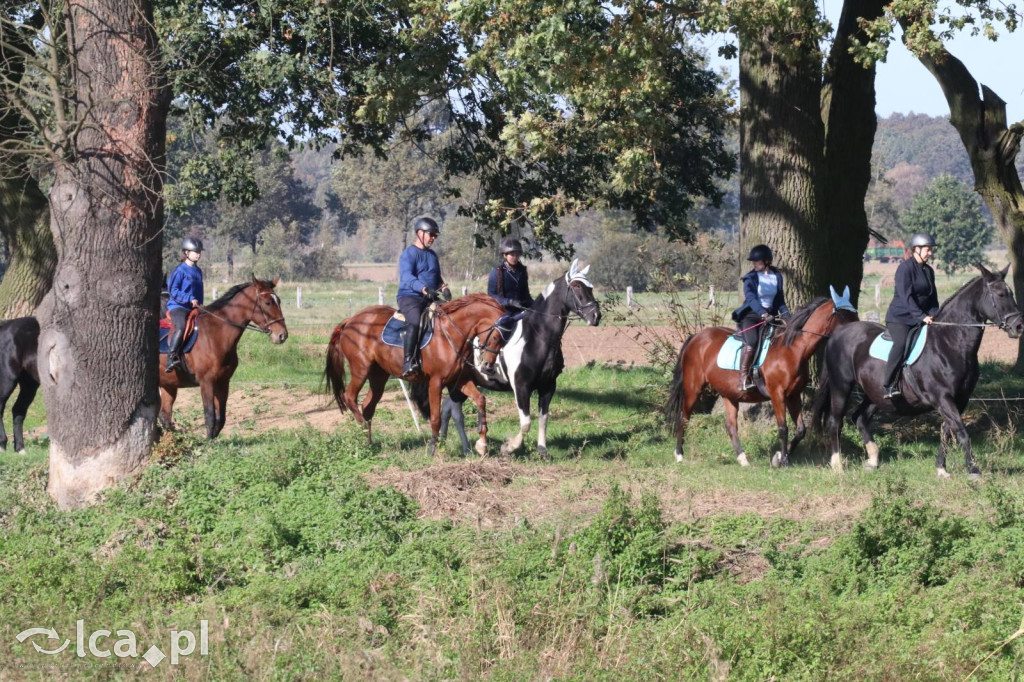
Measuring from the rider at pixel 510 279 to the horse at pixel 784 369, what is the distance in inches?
101

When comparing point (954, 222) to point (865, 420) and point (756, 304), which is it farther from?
point (865, 420)

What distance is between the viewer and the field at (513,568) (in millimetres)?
8078

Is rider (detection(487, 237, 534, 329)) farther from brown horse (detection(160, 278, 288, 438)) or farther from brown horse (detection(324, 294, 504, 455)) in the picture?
brown horse (detection(160, 278, 288, 438))

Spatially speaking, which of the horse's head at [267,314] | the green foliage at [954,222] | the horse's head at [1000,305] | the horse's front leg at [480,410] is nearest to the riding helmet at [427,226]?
the horse's front leg at [480,410]

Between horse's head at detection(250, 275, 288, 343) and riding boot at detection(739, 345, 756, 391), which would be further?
horse's head at detection(250, 275, 288, 343)

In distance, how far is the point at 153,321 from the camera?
12516mm

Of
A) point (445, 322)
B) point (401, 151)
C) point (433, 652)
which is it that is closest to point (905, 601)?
point (433, 652)

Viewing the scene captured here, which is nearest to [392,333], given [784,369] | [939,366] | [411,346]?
[411,346]

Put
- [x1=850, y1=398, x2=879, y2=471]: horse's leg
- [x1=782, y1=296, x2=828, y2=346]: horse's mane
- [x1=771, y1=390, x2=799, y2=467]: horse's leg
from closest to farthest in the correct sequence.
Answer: [x1=850, y1=398, x2=879, y2=471]: horse's leg
[x1=771, y1=390, x2=799, y2=467]: horse's leg
[x1=782, y1=296, x2=828, y2=346]: horse's mane

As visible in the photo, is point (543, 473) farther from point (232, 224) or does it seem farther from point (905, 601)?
point (232, 224)

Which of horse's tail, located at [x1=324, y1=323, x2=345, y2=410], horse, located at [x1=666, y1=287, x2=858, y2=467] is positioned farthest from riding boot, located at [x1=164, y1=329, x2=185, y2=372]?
horse, located at [x1=666, y1=287, x2=858, y2=467]

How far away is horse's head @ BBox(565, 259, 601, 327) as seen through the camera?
1461 cm

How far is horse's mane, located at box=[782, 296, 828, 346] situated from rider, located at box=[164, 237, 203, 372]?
7.84 m

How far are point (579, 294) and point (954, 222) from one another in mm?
69252
